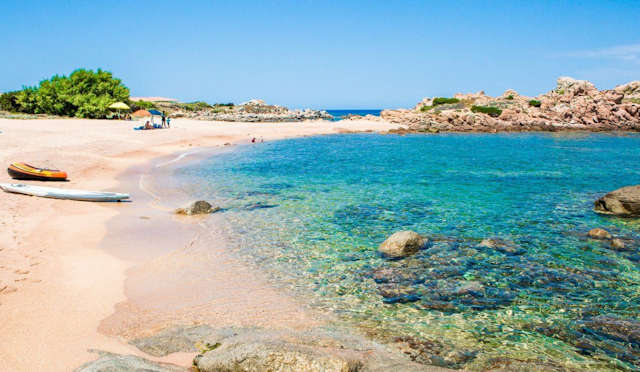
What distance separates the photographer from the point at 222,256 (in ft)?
40.6

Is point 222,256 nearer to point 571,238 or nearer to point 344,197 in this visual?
point 344,197

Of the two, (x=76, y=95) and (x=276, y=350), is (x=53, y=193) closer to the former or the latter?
(x=276, y=350)

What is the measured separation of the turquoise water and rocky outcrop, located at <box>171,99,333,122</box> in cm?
4986

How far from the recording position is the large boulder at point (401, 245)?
40.5 feet

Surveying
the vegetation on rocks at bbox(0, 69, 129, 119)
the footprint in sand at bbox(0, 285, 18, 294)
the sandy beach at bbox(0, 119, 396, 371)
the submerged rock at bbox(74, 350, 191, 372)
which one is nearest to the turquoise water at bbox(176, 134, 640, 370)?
the sandy beach at bbox(0, 119, 396, 371)

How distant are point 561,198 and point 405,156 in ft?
62.4

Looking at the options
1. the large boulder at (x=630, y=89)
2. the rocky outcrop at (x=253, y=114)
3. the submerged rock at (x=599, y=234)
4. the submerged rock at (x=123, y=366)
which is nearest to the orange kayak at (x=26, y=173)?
the submerged rock at (x=123, y=366)

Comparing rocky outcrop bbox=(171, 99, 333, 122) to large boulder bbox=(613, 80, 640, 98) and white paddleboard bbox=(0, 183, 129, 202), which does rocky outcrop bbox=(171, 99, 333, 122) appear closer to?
white paddleboard bbox=(0, 183, 129, 202)

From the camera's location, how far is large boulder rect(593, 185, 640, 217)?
1679 cm

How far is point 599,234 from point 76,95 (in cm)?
6511

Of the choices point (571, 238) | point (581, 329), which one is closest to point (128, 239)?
point (581, 329)

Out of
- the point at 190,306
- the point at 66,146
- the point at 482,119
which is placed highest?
the point at 482,119

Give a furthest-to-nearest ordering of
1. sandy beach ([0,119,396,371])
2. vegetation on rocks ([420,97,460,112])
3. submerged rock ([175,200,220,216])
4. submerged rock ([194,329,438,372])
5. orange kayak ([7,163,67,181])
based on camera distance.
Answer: vegetation on rocks ([420,97,460,112]) < orange kayak ([7,163,67,181]) < submerged rock ([175,200,220,216]) < sandy beach ([0,119,396,371]) < submerged rock ([194,329,438,372])

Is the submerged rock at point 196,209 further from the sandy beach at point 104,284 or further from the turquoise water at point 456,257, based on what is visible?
the turquoise water at point 456,257
